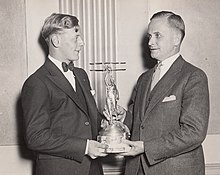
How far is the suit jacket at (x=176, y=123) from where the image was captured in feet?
8.56

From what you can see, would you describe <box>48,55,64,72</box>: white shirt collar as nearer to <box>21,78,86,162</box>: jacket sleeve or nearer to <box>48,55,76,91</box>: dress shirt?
<box>48,55,76,91</box>: dress shirt

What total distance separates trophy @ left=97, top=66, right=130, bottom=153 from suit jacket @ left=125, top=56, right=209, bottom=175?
0.12 meters

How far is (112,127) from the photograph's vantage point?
9.04 feet

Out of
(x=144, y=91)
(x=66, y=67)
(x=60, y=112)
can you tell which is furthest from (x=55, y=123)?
(x=144, y=91)

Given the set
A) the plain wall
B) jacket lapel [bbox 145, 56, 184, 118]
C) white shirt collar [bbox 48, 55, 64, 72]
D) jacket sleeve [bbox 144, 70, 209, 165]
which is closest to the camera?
jacket sleeve [bbox 144, 70, 209, 165]

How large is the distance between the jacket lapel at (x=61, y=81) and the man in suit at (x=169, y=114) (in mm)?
382

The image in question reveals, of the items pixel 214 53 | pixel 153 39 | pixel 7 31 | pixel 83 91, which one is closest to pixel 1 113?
pixel 7 31

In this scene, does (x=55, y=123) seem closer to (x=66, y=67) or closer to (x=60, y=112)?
(x=60, y=112)

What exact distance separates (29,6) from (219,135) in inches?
65.5

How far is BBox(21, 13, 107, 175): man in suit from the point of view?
8.63 feet

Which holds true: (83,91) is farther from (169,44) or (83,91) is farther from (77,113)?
(169,44)

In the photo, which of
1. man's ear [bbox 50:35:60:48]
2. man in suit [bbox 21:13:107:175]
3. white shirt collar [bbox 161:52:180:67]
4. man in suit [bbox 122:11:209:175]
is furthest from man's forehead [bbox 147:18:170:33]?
man's ear [bbox 50:35:60:48]

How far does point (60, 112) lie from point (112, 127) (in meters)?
0.31

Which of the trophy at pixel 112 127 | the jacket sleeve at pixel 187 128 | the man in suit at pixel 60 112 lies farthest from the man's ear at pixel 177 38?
the man in suit at pixel 60 112
